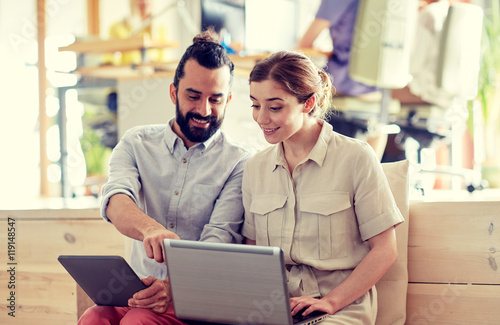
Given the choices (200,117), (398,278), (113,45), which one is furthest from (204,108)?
(113,45)

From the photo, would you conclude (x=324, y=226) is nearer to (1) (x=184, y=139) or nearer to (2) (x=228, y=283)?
(2) (x=228, y=283)

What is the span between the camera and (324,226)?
4.46ft

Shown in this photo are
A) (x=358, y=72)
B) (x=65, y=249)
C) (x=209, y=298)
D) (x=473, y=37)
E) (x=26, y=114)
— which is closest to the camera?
(x=209, y=298)

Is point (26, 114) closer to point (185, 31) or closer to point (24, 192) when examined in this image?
point (24, 192)

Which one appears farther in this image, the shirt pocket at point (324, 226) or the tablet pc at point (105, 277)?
the shirt pocket at point (324, 226)

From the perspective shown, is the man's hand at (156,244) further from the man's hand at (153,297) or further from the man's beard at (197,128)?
the man's beard at (197,128)

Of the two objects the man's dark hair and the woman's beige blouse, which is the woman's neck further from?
the man's dark hair

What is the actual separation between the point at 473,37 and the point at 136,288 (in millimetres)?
2581

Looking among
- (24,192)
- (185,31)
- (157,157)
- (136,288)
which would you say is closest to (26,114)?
(24,192)

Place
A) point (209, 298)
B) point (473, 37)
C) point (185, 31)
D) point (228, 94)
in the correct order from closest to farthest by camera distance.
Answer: point (209, 298)
point (228, 94)
point (473, 37)
point (185, 31)

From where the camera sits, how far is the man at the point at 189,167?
154 centimetres

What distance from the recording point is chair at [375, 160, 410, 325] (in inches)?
56.9

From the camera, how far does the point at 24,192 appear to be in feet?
13.5

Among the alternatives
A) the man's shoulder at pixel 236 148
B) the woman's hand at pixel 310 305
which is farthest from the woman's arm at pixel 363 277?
the man's shoulder at pixel 236 148
